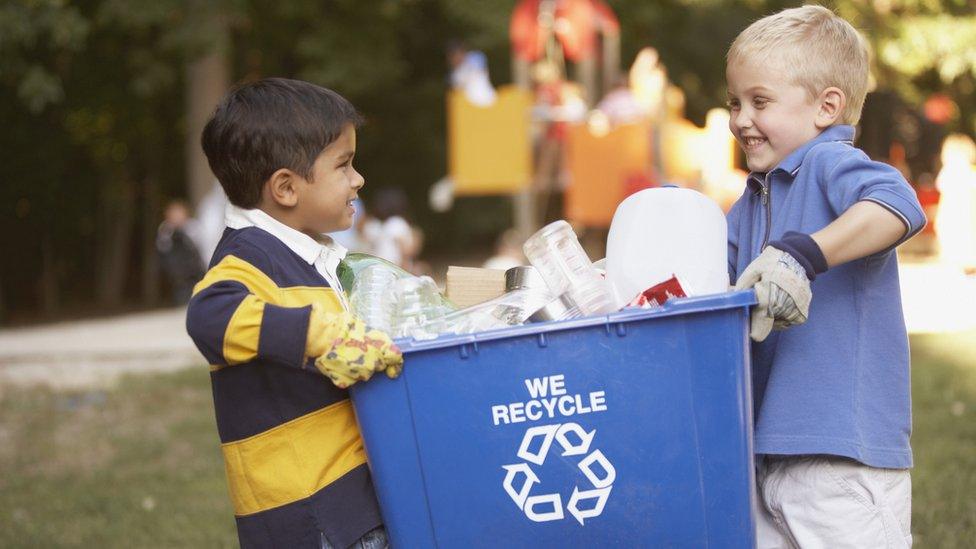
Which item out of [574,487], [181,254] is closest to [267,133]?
[574,487]

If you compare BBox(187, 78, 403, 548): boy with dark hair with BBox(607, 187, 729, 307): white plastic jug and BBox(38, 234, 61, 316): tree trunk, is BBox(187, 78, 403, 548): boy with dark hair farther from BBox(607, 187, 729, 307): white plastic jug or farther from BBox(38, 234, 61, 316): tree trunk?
BBox(38, 234, 61, 316): tree trunk

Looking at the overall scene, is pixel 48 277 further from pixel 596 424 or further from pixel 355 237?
pixel 596 424

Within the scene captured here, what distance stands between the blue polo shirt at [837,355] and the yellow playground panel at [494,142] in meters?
8.64

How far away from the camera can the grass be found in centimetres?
450

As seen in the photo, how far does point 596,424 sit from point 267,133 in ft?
2.97

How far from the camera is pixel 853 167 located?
7.48 feet

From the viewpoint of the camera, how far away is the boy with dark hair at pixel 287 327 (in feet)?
7.09

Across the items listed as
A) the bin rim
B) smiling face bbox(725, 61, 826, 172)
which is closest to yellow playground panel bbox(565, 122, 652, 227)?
smiling face bbox(725, 61, 826, 172)

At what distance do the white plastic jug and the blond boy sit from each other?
0.14 metres

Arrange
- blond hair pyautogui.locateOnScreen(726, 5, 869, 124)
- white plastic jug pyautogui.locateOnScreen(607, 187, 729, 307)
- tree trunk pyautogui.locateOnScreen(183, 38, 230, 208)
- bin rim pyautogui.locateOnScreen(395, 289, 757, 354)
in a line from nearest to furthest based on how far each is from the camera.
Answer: bin rim pyautogui.locateOnScreen(395, 289, 757, 354) < white plastic jug pyautogui.locateOnScreen(607, 187, 729, 307) < blond hair pyautogui.locateOnScreen(726, 5, 869, 124) < tree trunk pyautogui.locateOnScreen(183, 38, 230, 208)

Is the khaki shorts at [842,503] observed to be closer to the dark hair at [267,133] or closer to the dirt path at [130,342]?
the dark hair at [267,133]

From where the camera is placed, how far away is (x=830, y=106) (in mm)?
2451

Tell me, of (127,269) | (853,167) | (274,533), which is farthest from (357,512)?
(127,269)

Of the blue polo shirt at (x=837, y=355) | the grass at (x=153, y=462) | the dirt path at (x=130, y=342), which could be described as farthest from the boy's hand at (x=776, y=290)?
the dirt path at (x=130, y=342)
